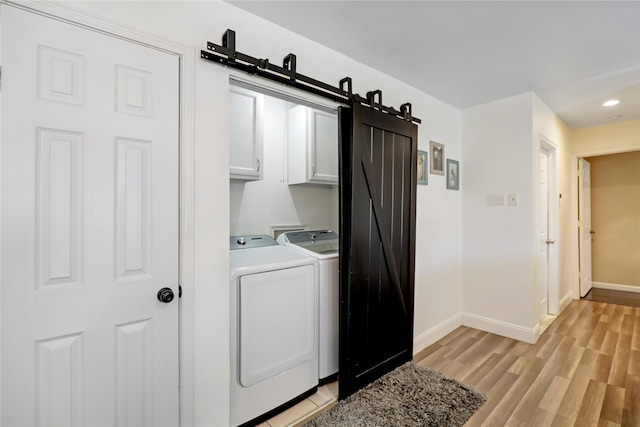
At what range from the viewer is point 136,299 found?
131cm

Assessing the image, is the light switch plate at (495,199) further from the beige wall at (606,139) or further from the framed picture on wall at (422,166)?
the beige wall at (606,139)

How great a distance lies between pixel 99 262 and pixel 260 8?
1.49m

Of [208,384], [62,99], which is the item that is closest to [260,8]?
[62,99]

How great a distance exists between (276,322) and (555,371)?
2234mm

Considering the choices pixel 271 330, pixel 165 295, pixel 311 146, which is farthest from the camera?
pixel 311 146

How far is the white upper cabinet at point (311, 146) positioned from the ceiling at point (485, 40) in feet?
2.25

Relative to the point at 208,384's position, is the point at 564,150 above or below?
above

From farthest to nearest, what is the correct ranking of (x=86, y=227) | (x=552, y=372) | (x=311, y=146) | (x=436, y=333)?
(x=436, y=333), (x=311, y=146), (x=552, y=372), (x=86, y=227)

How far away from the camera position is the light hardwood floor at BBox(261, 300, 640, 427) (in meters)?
1.81

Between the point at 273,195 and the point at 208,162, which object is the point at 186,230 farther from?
the point at 273,195

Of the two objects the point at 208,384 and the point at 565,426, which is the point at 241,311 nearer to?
the point at 208,384

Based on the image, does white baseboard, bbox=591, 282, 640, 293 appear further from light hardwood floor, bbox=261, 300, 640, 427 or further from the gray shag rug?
the gray shag rug

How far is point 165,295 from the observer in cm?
137

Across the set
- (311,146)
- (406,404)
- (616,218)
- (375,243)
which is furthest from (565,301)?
(311,146)
